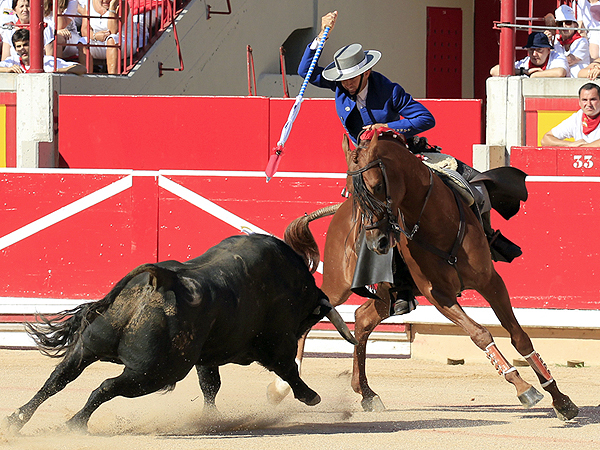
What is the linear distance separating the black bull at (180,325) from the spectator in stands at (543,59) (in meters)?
5.56

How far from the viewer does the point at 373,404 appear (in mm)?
5781

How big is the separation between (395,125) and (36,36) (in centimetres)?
579

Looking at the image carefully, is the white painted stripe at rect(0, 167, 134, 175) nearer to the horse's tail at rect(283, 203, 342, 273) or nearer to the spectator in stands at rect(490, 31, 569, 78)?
the horse's tail at rect(283, 203, 342, 273)

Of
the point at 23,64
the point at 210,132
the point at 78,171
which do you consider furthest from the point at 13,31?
the point at 78,171

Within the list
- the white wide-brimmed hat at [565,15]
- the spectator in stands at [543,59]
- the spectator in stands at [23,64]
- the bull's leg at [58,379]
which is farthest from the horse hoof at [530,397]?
the spectator in stands at [23,64]

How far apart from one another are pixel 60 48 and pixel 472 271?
7.40 m

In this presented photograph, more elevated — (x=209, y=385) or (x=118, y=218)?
(x=118, y=218)

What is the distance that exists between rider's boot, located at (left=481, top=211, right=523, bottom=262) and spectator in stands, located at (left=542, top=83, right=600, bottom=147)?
9.09ft

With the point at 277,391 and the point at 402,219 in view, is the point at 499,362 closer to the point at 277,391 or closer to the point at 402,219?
the point at 402,219

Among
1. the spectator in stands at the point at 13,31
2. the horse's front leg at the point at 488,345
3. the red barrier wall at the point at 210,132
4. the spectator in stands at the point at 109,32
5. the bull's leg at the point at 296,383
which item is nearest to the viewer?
the bull's leg at the point at 296,383

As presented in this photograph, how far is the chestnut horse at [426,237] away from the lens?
4801 millimetres

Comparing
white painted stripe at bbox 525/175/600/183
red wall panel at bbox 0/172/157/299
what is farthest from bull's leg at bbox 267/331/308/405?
white painted stripe at bbox 525/175/600/183

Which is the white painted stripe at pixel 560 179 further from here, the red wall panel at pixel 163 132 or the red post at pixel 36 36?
the red post at pixel 36 36

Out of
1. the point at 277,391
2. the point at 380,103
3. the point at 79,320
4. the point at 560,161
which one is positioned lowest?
the point at 277,391
